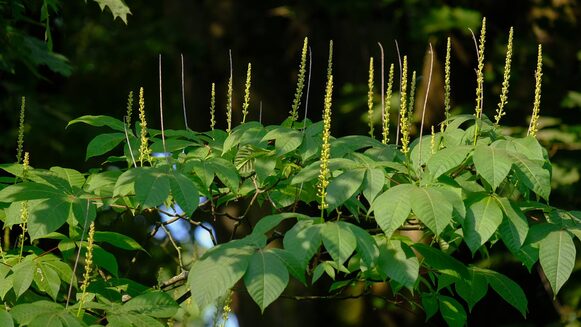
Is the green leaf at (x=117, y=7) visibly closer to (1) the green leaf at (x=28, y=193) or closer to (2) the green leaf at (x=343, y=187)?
(1) the green leaf at (x=28, y=193)

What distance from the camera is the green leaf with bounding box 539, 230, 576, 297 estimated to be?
3021mm

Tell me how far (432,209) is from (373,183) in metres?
0.23

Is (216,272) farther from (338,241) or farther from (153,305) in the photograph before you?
(153,305)

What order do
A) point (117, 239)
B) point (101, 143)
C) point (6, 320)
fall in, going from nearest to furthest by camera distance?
point (6, 320)
point (101, 143)
point (117, 239)

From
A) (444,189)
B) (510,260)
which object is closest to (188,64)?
(510,260)

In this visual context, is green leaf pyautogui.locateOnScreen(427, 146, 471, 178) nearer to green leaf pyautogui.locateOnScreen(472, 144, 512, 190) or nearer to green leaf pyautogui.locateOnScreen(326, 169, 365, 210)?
green leaf pyautogui.locateOnScreen(472, 144, 512, 190)

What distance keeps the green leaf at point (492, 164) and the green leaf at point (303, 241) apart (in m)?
0.56

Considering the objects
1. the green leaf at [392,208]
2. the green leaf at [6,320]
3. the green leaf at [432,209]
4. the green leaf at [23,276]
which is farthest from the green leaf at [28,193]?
the green leaf at [432,209]

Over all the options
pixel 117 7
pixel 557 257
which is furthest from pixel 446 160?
pixel 117 7

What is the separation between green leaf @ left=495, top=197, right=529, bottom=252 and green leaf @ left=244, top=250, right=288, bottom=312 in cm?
78

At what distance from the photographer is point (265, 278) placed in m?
2.70

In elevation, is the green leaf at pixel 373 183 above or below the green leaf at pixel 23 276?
above

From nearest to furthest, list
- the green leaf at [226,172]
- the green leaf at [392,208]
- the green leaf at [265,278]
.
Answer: the green leaf at [265,278] < the green leaf at [392,208] < the green leaf at [226,172]

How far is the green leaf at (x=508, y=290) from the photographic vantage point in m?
3.40
